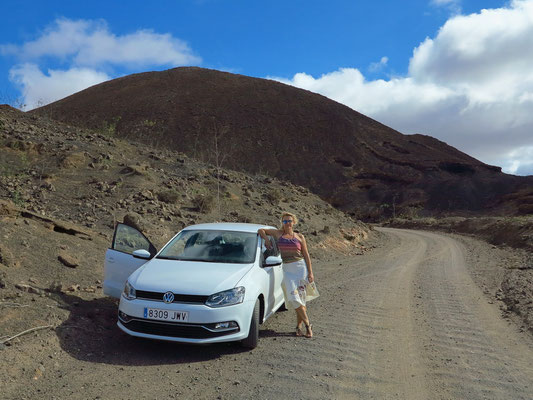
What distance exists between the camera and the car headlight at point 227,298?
4832mm

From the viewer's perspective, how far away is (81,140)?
853 inches

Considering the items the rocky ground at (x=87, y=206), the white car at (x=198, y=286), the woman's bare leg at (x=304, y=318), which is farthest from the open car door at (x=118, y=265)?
the woman's bare leg at (x=304, y=318)

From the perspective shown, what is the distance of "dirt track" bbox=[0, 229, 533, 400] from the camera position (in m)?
4.13

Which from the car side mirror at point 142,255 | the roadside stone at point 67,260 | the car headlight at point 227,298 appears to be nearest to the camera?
the car headlight at point 227,298

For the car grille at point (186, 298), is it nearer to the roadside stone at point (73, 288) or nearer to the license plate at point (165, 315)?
the license plate at point (165, 315)

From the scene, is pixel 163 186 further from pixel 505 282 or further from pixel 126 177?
pixel 505 282

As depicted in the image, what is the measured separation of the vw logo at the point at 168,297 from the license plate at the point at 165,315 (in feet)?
0.38

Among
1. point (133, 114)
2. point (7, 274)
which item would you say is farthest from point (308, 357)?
point (133, 114)

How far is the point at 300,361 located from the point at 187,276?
1645mm

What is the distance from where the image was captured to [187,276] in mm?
5180

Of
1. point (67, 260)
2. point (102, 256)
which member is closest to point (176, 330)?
point (67, 260)

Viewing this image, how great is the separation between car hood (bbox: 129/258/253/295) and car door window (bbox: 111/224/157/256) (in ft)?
2.48

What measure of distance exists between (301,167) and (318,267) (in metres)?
49.3

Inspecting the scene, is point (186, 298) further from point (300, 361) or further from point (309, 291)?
point (309, 291)
